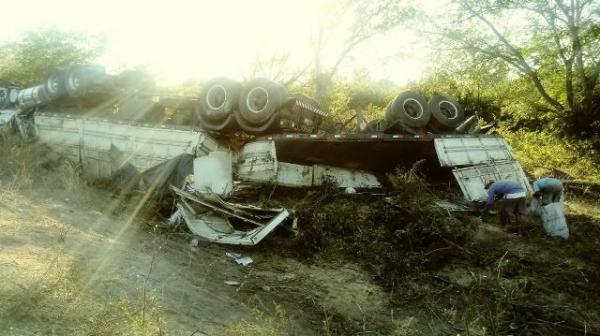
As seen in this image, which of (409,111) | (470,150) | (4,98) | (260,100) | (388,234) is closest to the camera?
(388,234)

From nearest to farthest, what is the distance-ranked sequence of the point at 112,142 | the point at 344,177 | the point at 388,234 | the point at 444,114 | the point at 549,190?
1. the point at 388,234
2. the point at 549,190
3. the point at 344,177
4. the point at 444,114
5. the point at 112,142

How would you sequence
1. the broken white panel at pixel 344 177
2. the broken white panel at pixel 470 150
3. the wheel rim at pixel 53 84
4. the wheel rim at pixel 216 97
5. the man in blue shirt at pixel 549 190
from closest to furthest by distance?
the man in blue shirt at pixel 549 190 → the broken white panel at pixel 470 150 → the wheel rim at pixel 216 97 → the broken white panel at pixel 344 177 → the wheel rim at pixel 53 84

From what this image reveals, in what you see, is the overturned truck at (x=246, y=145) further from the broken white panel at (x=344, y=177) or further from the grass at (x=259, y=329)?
the grass at (x=259, y=329)

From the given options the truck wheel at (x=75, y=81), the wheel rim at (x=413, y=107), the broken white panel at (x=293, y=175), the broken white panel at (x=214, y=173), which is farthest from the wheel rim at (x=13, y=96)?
the wheel rim at (x=413, y=107)

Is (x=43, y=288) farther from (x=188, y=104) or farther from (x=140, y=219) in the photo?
(x=188, y=104)

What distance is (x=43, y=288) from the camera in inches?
125

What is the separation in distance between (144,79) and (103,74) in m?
1.06

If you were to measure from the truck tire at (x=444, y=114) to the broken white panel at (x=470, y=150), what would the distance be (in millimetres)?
461

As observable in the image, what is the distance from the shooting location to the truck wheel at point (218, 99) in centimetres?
803

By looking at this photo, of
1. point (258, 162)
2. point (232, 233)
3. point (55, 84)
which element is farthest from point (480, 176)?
point (55, 84)

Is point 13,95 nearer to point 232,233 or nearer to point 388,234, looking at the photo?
point 232,233

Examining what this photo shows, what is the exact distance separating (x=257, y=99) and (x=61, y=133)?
495 centimetres

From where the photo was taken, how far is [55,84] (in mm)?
10180

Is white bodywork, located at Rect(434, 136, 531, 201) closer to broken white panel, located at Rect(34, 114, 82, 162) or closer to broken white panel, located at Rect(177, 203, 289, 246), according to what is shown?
broken white panel, located at Rect(177, 203, 289, 246)
